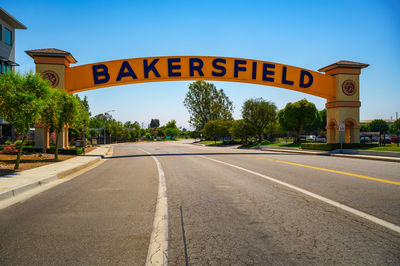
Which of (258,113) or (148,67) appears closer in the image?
(148,67)

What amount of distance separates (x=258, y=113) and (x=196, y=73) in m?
24.8

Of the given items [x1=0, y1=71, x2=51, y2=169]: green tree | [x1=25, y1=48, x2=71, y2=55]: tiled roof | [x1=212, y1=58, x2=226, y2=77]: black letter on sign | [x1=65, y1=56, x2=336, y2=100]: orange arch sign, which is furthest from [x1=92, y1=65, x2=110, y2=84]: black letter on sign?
[x1=0, y1=71, x2=51, y2=169]: green tree

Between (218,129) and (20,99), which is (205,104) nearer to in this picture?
(218,129)

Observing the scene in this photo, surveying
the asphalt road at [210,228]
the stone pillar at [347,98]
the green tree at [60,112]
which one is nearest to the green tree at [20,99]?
the green tree at [60,112]

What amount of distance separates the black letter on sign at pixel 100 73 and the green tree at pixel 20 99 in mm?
13961

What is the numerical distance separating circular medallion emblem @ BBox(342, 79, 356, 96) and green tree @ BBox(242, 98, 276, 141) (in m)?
20.9

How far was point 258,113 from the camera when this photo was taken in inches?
1945

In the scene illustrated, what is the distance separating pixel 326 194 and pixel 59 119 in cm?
1633

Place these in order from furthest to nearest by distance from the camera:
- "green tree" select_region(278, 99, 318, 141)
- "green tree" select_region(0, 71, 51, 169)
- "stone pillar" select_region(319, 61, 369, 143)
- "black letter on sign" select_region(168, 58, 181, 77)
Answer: "green tree" select_region(278, 99, 318, 141) < "stone pillar" select_region(319, 61, 369, 143) < "black letter on sign" select_region(168, 58, 181, 77) < "green tree" select_region(0, 71, 51, 169)

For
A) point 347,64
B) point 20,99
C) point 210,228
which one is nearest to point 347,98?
point 347,64

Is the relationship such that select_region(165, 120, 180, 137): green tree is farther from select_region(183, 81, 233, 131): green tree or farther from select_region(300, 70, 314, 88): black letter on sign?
select_region(300, 70, 314, 88): black letter on sign

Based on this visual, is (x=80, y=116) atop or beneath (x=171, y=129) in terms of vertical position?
beneath

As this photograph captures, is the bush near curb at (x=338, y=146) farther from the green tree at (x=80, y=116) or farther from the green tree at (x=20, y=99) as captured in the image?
the green tree at (x=20, y=99)

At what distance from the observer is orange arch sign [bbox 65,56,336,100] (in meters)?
25.4
